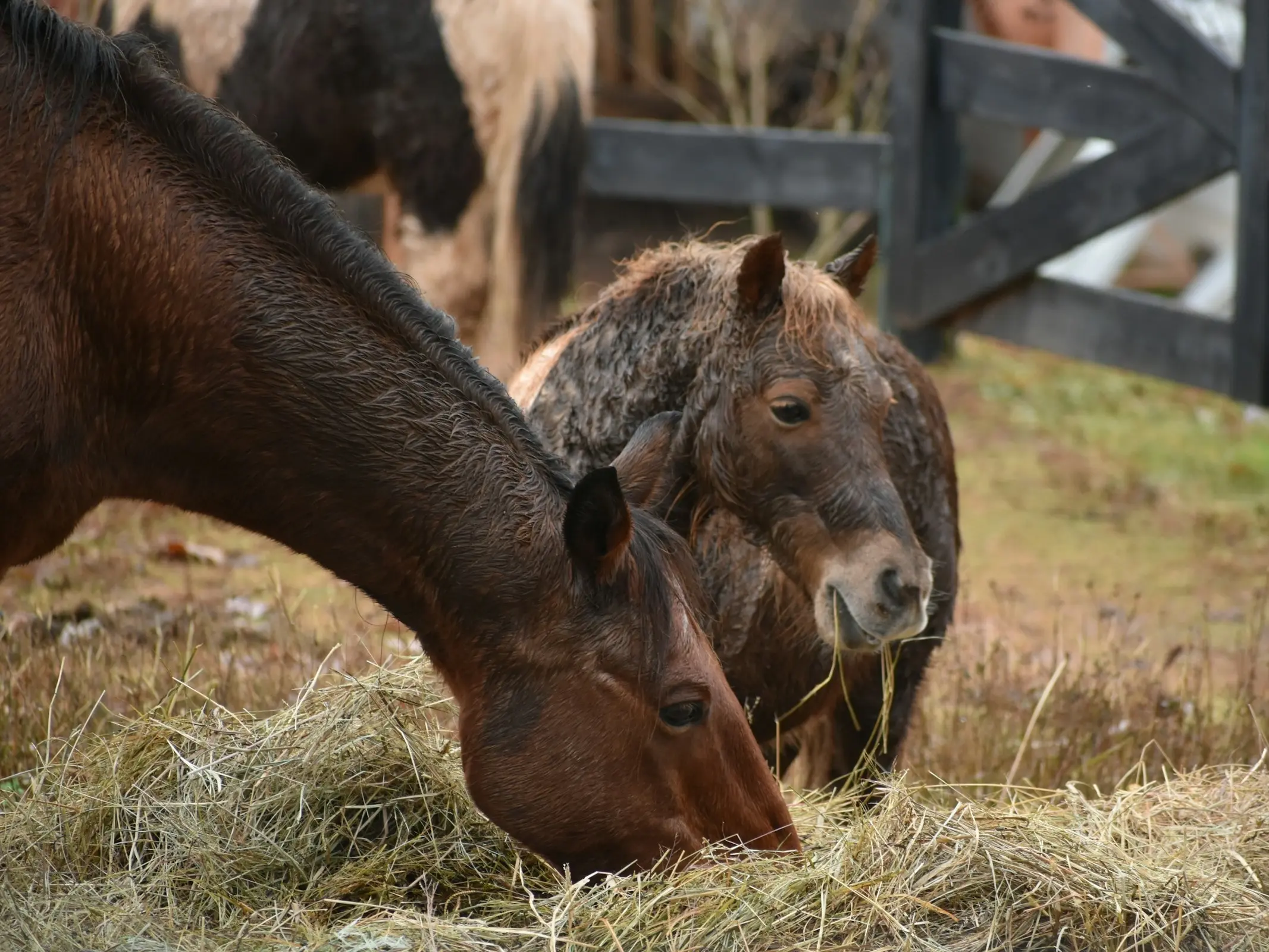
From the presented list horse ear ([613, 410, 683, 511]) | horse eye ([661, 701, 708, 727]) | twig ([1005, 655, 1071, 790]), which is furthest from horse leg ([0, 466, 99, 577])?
twig ([1005, 655, 1071, 790])

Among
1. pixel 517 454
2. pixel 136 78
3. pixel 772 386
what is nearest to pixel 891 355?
pixel 772 386

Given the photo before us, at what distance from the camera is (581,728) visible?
9.48ft

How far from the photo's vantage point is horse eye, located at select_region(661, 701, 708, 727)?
2922 mm

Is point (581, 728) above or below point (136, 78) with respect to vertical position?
below

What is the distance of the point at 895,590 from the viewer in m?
3.34

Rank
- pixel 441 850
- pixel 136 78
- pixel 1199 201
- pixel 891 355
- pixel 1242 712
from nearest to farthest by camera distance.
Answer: pixel 136 78, pixel 441 850, pixel 891 355, pixel 1242 712, pixel 1199 201

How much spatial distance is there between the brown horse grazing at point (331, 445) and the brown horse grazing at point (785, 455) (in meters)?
0.54

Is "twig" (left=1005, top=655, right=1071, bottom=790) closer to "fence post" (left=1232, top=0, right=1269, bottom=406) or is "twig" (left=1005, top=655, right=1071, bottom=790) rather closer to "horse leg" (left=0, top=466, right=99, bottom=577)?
"horse leg" (left=0, top=466, right=99, bottom=577)

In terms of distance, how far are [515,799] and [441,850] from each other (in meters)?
0.57

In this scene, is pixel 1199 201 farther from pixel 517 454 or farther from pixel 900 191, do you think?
pixel 517 454

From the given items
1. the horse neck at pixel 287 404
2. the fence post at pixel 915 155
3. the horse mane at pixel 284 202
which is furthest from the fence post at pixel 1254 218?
the horse neck at pixel 287 404

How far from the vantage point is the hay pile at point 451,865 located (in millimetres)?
2844

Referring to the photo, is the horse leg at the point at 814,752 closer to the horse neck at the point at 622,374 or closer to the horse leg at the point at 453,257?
the horse neck at the point at 622,374

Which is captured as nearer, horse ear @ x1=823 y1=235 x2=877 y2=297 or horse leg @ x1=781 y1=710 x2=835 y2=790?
horse ear @ x1=823 y1=235 x2=877 y2=297
